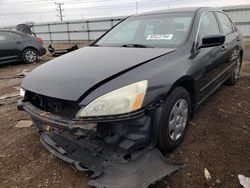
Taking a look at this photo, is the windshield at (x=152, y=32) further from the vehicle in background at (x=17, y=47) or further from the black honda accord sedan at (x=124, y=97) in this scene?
the vehicle in background at (x=17, y=47)

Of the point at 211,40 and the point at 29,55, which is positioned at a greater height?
the point at 211,40

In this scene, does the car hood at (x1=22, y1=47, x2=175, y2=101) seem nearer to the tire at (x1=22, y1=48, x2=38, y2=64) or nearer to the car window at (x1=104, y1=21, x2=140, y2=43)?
the car window at (x1=104, y1=21, x2=140, y2=43)

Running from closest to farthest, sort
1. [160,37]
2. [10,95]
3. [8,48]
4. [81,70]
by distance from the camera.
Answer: [81,70] → [160,37] → [10,95] → [8,48]

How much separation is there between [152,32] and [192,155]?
1701 millimetres

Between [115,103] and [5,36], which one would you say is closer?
[115,103]

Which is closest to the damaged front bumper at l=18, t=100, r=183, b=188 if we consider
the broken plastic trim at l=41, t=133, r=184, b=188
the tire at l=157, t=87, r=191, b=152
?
the broken plastic trim at l=41, t=133, r=184, b=188

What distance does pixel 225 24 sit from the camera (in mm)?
4191

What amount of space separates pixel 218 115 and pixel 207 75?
28.6 inches

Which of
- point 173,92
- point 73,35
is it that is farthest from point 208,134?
point 73,35

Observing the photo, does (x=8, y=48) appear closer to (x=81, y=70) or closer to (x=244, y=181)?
(x=81, y=70)

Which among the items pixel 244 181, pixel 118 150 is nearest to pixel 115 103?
pixel 118 150

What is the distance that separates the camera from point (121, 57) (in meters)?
2.57

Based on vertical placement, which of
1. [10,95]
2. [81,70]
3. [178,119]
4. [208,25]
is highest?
[208,25]

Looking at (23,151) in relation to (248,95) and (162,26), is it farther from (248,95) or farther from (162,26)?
(248,95)
